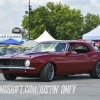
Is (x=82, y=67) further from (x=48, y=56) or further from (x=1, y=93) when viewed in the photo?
(x=1, y=93)

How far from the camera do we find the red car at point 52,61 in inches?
516

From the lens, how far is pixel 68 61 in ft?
46.5

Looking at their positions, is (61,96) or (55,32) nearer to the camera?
(61,96)

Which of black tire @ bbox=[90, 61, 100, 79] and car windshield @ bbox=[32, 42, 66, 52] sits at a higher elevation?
car windshield @ bbox=[32, 42, 66, 52]

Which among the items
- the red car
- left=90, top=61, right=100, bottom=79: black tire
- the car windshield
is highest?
the car windshield

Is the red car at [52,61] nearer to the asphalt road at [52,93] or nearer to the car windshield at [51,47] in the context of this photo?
the car windshield at [51,47]

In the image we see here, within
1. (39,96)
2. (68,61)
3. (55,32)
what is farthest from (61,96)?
(55,32)

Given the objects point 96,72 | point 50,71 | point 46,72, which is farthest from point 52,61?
point 96,72

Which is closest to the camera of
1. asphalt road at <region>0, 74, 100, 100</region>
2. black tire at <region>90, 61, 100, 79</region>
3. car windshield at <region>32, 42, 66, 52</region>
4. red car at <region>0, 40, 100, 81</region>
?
asphalt road at <region>0, 74, 100, 100</region>

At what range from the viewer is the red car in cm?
1311

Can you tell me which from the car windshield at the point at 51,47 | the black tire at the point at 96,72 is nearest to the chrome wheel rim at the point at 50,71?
the car windshield at the point at 51,47

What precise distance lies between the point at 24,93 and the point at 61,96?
3.27ft

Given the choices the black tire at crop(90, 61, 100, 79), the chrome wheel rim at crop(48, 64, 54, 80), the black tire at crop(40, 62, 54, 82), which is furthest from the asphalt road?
the black tire at crop(90, 61, 100, 79)

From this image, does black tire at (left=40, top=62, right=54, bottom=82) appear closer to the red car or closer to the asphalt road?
the red car
